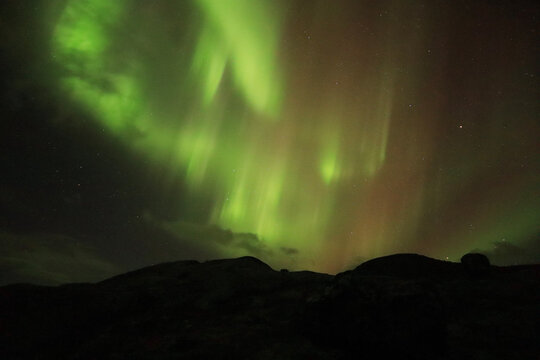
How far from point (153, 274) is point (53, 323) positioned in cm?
1182

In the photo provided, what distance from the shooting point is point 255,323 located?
73.9ft

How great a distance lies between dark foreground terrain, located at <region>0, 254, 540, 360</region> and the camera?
53.1 feet

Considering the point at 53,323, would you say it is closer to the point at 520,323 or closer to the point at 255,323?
the point at 255,323

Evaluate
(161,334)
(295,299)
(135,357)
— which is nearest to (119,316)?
(161,334)

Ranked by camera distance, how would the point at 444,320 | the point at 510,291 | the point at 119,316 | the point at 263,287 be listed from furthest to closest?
the point at 263,287 < the point at 119,316 < the point at 510,291 < the point at 444,320

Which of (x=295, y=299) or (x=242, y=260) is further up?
(x=242, y=260)

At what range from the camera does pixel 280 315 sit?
76.6 ft

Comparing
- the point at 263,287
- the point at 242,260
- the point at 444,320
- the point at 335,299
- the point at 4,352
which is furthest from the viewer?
the point at 242,260

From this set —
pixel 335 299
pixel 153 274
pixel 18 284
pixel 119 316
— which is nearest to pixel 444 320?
pixel 335 299

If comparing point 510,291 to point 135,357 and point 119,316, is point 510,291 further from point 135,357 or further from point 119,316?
point 119,316

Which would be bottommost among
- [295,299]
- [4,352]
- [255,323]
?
[4,352]

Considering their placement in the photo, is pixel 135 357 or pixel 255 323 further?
pixel 255 323

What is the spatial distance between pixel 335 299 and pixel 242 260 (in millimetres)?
22855

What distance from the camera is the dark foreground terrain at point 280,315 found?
16.2 metres
